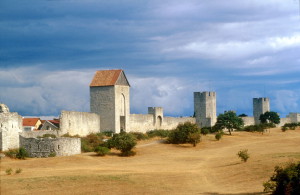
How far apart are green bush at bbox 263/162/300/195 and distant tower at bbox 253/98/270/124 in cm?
6204

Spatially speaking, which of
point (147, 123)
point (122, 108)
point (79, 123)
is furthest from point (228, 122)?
point (79, 123)

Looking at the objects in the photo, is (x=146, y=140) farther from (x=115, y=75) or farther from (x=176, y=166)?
(x=176, y=166)

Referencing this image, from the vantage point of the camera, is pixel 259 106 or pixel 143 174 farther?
Answer: pixel 259 106

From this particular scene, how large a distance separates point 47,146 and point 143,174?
36.7ft

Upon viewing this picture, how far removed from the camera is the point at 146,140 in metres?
47.0

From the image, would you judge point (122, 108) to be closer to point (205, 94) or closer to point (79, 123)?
point (79, 123)

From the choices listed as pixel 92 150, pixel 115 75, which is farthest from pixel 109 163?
pixel 115 75

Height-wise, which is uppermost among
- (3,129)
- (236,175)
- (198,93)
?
(198,93)

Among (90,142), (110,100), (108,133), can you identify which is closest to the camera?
(90,142)

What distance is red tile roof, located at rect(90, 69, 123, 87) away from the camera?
49.2m

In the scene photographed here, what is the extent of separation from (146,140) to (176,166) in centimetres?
1603

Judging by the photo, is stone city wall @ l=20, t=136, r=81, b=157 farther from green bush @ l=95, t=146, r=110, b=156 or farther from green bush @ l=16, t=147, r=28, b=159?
green bush @ l=95, t=146, r=110, b=156

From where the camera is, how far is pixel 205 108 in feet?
212

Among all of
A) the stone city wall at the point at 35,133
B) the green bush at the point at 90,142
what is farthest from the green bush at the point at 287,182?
the stone city wall at the point at 35,133
